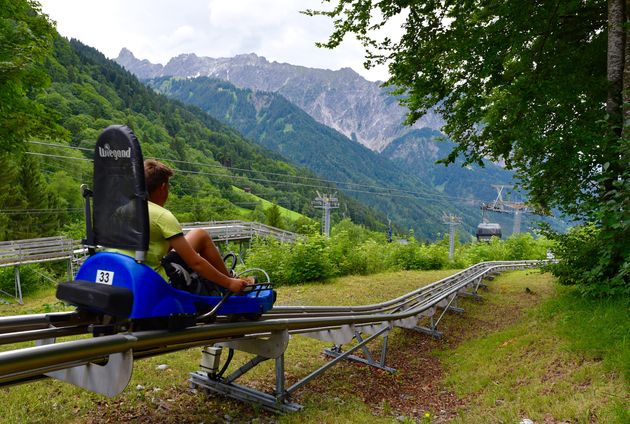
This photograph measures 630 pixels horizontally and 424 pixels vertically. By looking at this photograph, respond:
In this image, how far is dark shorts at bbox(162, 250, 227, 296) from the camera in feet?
12.3

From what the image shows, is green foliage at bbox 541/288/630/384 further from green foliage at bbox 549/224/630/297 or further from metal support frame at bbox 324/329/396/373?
metal support frame at bbox 324/329/396/373

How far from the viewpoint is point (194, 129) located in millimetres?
153375

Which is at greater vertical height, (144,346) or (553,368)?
(144,346)

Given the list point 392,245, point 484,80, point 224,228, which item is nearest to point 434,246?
point 392,245

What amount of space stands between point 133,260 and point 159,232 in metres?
0.36

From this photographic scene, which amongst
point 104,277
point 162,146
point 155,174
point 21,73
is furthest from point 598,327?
point 162,146

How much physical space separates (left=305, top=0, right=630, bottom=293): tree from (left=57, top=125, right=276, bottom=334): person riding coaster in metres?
5.65

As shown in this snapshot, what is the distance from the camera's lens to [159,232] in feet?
11.9

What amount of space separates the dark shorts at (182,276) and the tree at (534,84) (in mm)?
5531

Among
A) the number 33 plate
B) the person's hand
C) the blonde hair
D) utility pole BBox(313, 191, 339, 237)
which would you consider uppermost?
the blonde hair

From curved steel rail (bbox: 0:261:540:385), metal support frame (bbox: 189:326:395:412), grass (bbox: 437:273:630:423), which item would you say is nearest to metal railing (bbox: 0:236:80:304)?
metal support frame (bbox: 189:326:395:412)

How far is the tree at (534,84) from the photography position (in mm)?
7520

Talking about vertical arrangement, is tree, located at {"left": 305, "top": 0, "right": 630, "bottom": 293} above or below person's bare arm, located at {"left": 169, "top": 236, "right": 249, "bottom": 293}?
above

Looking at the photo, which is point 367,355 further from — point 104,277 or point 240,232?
point 240,232
